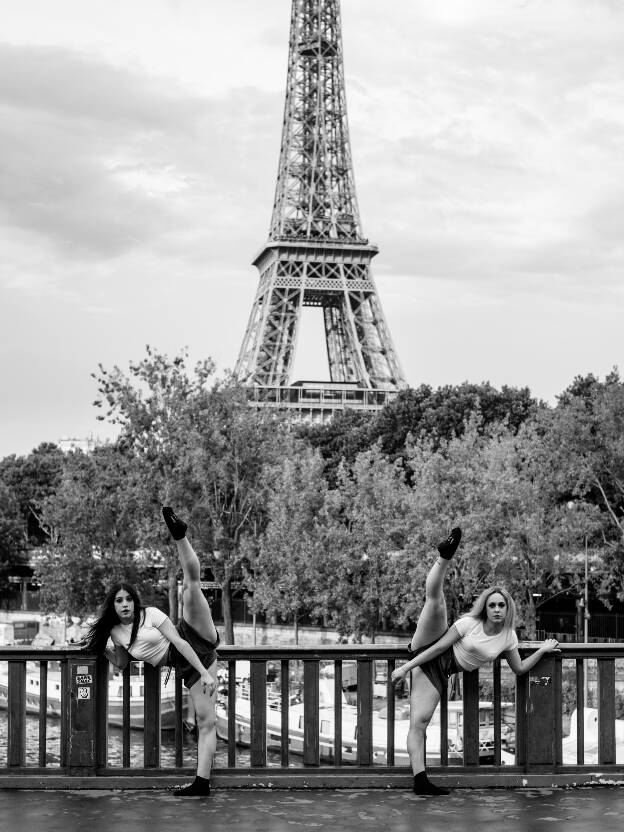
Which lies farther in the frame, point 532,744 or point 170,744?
point 170,744

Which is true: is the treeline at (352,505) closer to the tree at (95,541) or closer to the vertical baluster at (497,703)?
the tree at (95,541)

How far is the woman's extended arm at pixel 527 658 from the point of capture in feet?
33.5

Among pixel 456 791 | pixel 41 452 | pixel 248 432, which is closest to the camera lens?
pixel 456 791

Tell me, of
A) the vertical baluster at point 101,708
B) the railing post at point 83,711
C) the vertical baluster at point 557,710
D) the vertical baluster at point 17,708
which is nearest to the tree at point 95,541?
the vertical baluster at point 17,708

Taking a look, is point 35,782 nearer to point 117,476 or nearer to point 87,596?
point 117,476

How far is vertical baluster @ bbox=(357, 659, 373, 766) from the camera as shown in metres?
10.4

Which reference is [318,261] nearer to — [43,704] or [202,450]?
[202,450]

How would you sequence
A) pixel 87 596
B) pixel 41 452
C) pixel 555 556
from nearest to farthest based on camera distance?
pixel 555 556
pixel 87 596
pixel 41 452

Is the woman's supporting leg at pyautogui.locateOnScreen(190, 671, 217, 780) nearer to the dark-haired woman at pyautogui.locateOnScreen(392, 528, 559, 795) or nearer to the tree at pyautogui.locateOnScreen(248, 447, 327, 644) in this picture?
the dark-haired woman at pyautogui.locateOnScreen(392, 528, 559, 795)

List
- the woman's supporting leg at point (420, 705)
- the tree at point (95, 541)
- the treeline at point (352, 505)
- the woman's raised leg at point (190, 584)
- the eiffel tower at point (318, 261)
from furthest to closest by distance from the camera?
the eiffel tower at point (318, 261) < the tree at point (95, 541) < the treeline at point (352, 505) < the woman's supporting leg at point (420, 705) < the woman's raised leg at point (190, 584)

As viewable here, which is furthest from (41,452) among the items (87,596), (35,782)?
(35,782)

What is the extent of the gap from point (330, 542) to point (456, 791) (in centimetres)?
3500

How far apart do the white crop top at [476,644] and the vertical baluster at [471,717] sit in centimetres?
25

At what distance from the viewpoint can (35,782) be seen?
10.1 m
